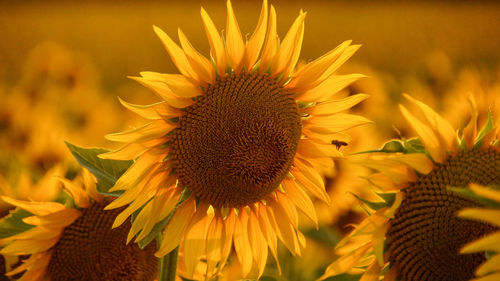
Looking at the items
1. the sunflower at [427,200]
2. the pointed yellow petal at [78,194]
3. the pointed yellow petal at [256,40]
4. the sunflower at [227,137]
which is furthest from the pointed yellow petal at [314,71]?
the pointed yellow petal at [78,194]

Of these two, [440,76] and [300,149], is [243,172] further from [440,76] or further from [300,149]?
[440,76]

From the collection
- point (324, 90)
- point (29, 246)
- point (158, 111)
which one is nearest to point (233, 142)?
point (158, 111)

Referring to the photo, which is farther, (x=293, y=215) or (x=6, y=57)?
(x=6, y=57)

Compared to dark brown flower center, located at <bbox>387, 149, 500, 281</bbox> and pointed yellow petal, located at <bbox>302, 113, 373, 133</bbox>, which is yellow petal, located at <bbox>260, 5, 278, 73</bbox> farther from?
dark brown flower center, located at <bbox>387, 149, 500, 281</bbox>

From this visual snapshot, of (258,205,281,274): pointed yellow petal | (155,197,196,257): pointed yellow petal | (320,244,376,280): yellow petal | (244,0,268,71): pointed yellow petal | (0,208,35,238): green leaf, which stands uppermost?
(244,0,268,71): pointed yellow petal

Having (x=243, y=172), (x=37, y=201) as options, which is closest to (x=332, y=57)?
(x=243, y=172)

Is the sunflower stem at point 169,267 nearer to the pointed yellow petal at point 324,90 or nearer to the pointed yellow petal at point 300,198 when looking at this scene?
the pointed yellow petal at point 300,198

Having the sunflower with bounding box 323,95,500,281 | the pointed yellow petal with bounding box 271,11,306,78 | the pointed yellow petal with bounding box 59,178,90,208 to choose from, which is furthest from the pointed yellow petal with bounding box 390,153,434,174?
the pointed yellow petal with bounding box 59,178,90,208
